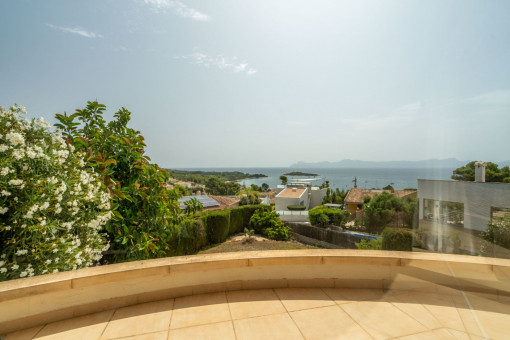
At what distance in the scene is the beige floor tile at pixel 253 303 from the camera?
5.62 ft

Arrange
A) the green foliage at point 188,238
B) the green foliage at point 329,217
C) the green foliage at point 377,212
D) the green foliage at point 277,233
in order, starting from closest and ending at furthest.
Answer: the green foliage at point 188,238 < the green foliage at point 277,233 < the green foliage at point 377,212 < the green foliage at point 329,217

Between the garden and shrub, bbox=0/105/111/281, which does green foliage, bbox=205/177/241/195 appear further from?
shrub, bbox=0/105/111/281

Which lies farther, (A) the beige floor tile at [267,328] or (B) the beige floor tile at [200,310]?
(B) the beige floor tile at [200,310]

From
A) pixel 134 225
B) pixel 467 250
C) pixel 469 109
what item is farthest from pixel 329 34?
pixel 134 225

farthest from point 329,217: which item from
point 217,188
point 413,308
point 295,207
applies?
point 217,188

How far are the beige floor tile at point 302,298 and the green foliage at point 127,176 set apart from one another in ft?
5.42

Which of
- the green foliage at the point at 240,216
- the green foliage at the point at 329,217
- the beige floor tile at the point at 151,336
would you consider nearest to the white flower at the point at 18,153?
the beige floor tile at the point at 151,336

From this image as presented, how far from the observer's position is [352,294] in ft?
6.45

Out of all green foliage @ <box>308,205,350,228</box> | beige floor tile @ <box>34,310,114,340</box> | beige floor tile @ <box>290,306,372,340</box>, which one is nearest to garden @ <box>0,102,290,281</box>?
beige floor tile @ <box>34,310,114,340</box>

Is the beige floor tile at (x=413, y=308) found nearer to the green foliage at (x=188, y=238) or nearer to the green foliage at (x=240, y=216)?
the green foliage at (x=188, y=238)

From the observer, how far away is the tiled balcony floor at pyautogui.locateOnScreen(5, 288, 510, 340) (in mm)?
1470

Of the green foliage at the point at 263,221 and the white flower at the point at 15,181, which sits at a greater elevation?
the white flower at the point at 15,181

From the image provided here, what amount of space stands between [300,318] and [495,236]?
2.08 m

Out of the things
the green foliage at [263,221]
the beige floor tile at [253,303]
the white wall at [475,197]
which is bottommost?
the green foliage at [263,221]
